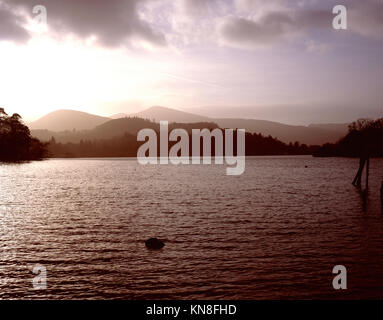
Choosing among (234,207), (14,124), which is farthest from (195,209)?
(14,124)

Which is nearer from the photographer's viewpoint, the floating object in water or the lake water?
the lake water

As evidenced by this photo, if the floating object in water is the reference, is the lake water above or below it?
below

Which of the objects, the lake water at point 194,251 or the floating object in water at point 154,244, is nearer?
the lake water at point 194,251

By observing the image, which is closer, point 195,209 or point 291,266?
point 291,266

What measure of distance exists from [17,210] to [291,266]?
41288mm

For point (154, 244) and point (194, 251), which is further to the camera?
point (154, 244)

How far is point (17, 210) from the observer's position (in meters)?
52.8

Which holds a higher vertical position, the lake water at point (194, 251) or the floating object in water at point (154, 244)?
the floating object in water at point (154, 244)

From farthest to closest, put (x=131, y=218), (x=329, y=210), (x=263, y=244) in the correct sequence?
(x=329, y=210) < (x=131, y=218) < (x=263, y=244)

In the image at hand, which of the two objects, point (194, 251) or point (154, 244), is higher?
point (154, 244)
